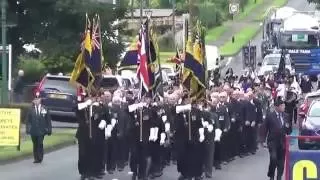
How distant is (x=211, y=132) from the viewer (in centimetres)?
2120

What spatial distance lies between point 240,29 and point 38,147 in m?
85.5

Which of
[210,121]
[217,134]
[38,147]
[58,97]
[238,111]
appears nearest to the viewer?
[210,121]

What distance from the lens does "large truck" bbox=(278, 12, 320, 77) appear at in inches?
2347

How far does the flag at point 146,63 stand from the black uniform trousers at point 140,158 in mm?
1054

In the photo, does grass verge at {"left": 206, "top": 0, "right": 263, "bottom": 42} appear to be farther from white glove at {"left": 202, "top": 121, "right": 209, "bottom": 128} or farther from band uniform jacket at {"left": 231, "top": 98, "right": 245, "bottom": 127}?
white glove at {"left": 202, "top": 121, "right": 209, "bottom": 128}

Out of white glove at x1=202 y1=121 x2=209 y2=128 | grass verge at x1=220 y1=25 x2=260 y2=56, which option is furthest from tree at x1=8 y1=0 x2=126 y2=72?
grass verge at x1=220 y1=25 x2=260 y2=56

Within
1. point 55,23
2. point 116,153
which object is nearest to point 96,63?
point 116,153

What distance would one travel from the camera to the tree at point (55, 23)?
3994 centimetres

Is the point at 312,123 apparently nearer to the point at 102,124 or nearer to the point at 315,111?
the point at 315,111

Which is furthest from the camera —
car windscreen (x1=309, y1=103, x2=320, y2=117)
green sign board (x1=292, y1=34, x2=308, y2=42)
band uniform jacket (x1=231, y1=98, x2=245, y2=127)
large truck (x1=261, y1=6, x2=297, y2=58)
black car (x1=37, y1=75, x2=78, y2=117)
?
large truck (x1=261, y1=6, x2=297, y2=58)

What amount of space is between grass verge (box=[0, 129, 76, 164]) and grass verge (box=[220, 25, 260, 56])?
5758cm

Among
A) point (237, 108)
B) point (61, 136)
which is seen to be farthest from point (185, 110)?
point (61, 136)

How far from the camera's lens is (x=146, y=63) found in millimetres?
20969

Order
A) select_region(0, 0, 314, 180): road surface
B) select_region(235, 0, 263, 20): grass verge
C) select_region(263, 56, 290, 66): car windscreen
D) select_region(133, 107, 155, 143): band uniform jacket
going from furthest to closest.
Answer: select_region(235, 0, 263, 20): grass verge < select_region(263, 56, 290, 66): car windscreen < select_region(0, 0, 314, 180): road surface < select_region(133, 107, 155, 143): band uniform jacket
